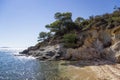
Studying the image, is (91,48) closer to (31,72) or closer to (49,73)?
(31,72)

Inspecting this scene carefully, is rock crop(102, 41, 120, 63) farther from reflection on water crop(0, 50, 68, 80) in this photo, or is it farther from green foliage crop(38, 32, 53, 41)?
green foliage crop(38, 32, 53, 41)

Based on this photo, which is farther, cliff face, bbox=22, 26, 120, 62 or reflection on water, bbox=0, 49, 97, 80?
cliff face, bbox=22, 26, 120, 62

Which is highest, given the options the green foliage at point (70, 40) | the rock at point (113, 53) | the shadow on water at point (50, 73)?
the green foliage at point (70, 40)

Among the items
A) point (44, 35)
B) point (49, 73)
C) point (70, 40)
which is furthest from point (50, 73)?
point (44, 35)

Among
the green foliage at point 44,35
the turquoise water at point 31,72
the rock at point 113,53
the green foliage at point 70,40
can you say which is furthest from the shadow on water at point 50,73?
the green foliage at point 44,35

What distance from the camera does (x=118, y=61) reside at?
125 feet

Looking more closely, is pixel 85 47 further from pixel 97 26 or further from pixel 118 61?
pixel 118 61

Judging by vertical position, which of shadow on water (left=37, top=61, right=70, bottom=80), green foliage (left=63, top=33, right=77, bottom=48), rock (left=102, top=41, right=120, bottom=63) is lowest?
shadow on water (left=37, top=61, right=70, bottom=80)

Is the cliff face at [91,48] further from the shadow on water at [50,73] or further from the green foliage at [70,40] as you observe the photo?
the shadow on water at [50,73]

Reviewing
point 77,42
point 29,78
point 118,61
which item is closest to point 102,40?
point 77,42

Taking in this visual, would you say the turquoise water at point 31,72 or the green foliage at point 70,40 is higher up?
the green foliage at point 70,40

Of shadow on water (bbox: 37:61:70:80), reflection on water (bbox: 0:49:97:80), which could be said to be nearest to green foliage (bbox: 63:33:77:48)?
reflection on water (bbox: 0:49:97:80)

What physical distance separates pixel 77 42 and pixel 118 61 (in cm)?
1920

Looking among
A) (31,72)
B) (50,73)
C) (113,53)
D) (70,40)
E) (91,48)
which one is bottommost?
(50,73)
